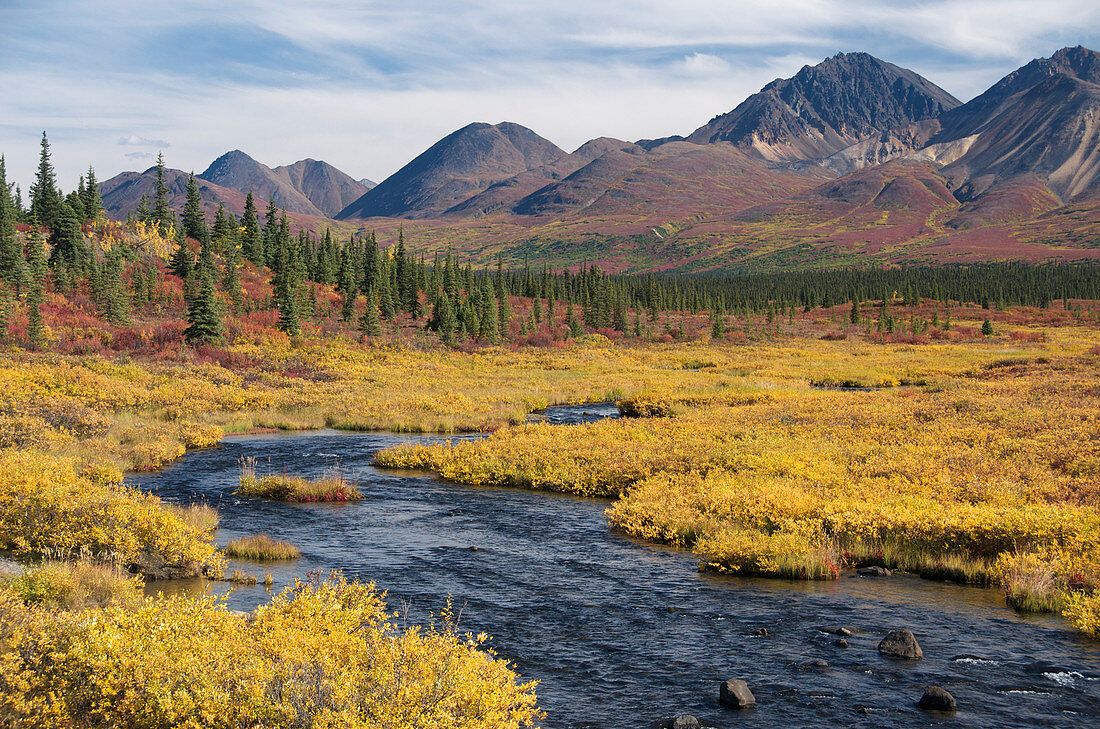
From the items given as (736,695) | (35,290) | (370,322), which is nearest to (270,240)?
(370,322)

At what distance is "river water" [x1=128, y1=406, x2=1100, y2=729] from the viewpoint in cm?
1030

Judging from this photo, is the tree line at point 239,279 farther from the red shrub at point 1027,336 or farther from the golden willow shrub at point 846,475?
the golden willow shrub at point 846,475

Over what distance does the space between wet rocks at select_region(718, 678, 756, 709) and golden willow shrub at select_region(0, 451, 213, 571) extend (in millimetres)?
10447

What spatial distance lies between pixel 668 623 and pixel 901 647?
12.4 ft

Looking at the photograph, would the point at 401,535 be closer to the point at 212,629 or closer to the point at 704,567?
the point at 704,567

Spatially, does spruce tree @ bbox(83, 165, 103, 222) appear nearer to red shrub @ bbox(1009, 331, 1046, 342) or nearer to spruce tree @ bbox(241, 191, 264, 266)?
spruce tree @ bbox(241, 191, 264, 266)

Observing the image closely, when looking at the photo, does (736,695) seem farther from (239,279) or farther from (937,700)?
(239,279)

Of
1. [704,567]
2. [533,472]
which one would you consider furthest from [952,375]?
[704,567]

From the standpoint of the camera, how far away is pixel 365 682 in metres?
8.13

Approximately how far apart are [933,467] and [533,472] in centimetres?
1228

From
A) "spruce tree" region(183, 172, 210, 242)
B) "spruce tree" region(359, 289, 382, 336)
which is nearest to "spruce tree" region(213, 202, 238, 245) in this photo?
"spruce tree" region(183, 172, 210, 242)

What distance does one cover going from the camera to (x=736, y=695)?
10234 millimetres

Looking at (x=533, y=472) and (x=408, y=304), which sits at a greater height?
(x=408, y=304)

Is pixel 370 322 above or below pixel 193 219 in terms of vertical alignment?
below
